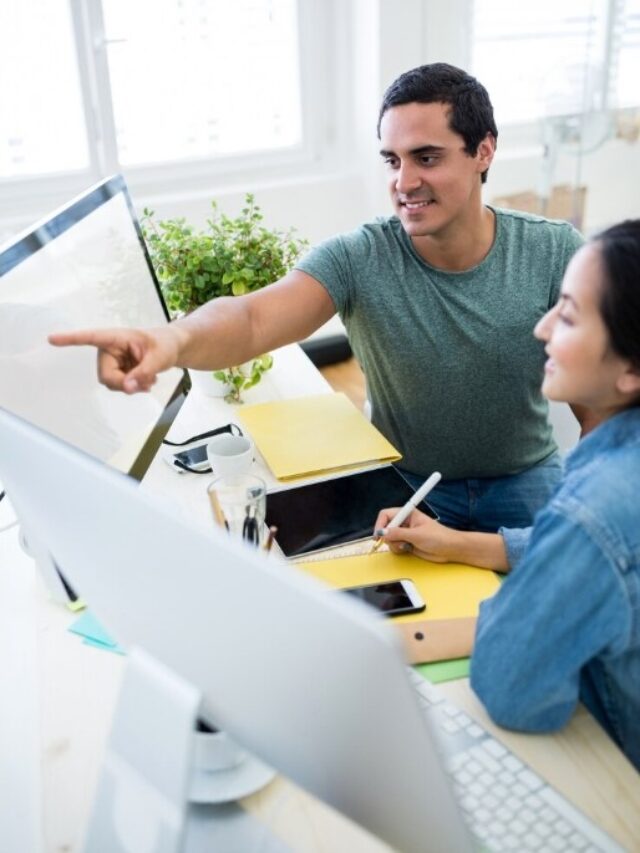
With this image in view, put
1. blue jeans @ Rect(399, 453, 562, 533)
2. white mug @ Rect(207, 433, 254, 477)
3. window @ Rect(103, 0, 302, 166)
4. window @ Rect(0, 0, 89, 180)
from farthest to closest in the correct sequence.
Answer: window @ Rect(103, 0, 302, 166) → window @ Rect(0, 0, 89, 180) → blue jeans @ Rect(399, 453, 562, 533) → white mug @ Rect(207, 433, 254, 477)

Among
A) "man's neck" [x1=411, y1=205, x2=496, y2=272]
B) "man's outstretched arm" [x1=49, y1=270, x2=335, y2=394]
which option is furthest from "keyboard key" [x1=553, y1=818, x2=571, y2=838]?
"man's neck" [x1=411, y1=205, x2=496, y2=272]

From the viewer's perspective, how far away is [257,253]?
68.6 inches

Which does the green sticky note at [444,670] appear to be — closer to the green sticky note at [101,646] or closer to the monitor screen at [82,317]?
the green sticky note at [101,646]

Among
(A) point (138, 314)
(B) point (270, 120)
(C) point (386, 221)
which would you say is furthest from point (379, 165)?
(A) point (138, 314)

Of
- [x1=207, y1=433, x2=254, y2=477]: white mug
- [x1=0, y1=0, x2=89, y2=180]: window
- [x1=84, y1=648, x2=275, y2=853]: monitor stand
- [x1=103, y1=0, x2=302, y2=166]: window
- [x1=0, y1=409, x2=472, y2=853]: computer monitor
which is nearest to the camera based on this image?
[x1=0, y1=409, x2=472, y2=853]: computer monitor

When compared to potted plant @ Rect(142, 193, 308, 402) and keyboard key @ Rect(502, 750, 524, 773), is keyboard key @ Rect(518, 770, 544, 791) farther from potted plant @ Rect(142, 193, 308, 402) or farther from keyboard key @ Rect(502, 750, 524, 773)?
potted plant @ Rect(142, 193, 308, 402)

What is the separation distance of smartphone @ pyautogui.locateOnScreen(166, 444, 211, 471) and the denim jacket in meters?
0.68

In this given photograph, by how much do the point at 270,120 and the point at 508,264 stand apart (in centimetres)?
207


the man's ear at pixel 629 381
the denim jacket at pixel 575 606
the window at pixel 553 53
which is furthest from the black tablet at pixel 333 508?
the window at pixel 553 53

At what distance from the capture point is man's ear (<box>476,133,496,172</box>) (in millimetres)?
1702

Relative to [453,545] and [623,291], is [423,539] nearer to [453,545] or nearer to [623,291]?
[453,545]

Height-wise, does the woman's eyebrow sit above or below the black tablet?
above

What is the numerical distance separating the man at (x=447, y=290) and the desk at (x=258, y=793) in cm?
72

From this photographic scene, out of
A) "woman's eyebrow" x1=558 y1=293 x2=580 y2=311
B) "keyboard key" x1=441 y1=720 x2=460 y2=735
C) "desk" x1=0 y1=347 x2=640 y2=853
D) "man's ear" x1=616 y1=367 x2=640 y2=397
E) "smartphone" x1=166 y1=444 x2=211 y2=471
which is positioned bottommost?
"desk" x1=0 y1=347 x2=640 y2=853
